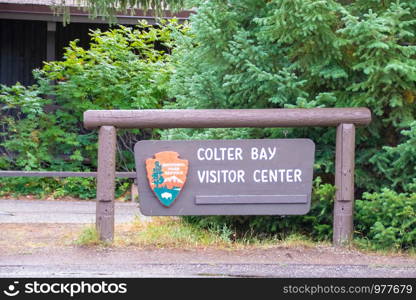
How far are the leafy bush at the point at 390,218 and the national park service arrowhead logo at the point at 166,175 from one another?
70.5 inches

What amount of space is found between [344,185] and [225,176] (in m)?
1.19

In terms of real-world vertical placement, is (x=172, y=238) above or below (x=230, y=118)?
below

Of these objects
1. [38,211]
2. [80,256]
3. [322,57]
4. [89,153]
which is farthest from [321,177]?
[89,153]

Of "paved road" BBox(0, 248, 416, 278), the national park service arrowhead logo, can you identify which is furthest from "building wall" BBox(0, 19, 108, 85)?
"paved road" BBox(0, 248, 416, 278)

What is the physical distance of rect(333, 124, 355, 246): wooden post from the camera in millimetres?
5902

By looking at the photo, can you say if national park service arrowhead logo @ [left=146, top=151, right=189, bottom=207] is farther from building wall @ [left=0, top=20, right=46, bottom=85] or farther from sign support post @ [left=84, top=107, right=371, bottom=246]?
building wall @ [left=0, top=20, right=46, bottom=85]

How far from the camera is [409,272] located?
16.6ft

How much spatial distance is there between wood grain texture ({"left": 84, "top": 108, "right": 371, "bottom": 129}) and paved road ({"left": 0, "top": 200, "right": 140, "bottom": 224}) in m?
2.30

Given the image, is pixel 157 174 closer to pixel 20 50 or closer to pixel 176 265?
pixel 176 265

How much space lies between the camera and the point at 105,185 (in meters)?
5.92

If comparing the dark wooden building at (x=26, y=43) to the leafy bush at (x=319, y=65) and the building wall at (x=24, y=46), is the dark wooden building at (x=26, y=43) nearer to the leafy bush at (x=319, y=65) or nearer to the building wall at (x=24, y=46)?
the building wall at (x=24, y=46)

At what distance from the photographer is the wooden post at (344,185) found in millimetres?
5902

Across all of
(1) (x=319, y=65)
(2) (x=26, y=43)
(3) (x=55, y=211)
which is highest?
(2) (x=26, y=43)

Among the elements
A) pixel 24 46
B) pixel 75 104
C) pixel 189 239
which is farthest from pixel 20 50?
pixel 189 239
